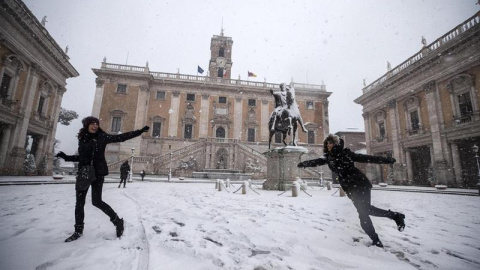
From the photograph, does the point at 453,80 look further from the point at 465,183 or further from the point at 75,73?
the point at 75,73

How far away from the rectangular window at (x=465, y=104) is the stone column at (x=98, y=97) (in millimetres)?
35430

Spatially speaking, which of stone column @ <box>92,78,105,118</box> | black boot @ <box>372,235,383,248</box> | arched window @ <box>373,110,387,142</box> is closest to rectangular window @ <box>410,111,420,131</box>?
arched window @ <box>373,110,387,142</box>

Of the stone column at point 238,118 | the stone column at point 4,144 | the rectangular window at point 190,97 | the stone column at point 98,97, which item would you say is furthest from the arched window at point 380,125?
the stone column at point 98,97

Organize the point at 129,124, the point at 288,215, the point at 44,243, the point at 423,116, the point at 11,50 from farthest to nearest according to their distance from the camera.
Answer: the point at 129,124
the point at 423,116
the point at 11,50
the point at 288,215
the point at 44,243

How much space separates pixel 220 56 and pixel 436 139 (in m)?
31.0

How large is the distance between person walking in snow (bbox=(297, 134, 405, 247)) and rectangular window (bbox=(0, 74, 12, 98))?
20.9 m

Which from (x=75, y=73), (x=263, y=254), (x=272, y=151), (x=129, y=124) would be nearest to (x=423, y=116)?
(x=272, y=151)

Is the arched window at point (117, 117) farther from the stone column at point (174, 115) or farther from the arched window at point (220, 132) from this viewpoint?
the arched window at point (220, 132)

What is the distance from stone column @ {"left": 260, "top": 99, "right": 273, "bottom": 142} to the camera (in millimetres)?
29983

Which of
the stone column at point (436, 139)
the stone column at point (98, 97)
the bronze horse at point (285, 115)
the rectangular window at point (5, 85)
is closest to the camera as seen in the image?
the bronze horse at point (285, 115)

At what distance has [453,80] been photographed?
1594cm

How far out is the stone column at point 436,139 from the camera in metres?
15.8

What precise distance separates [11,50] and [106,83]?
13098mm

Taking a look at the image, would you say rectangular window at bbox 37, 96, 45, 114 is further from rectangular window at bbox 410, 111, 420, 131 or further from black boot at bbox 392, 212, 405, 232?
rectangular window at bbox 410, 111, 420, 131
